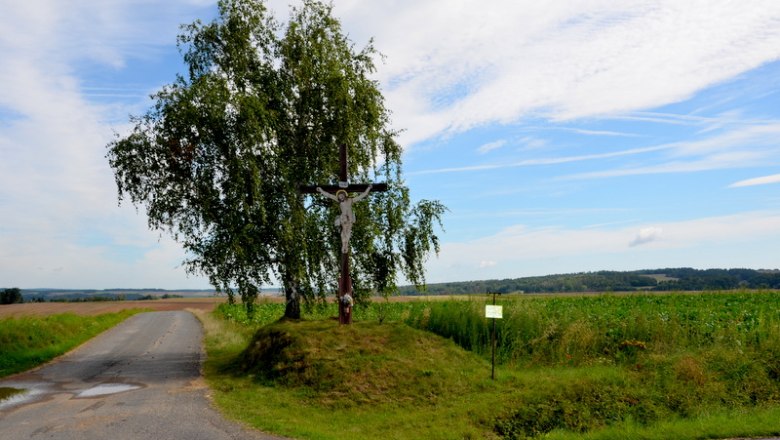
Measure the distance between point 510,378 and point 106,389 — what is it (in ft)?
41.6

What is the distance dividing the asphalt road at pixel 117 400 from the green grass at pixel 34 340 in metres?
0.91

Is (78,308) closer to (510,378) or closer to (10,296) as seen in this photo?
(10,296)

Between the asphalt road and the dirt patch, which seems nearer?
the asphalt road

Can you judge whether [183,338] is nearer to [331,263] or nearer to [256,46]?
[331,263]

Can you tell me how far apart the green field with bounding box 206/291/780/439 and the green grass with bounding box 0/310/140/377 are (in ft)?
27.3

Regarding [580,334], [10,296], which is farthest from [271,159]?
[10,296]

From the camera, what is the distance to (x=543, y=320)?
76.9ft

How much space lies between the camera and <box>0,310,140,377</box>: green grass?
2464cm

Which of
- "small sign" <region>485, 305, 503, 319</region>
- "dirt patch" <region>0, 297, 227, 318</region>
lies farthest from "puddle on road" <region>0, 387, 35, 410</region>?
"dirt patch" <region>0, 297, 227, 318</region>

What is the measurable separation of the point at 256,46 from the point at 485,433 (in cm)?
1955

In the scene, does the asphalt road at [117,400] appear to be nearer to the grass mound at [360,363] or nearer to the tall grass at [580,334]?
the grass mound at [360,363]

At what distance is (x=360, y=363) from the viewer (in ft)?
55.6

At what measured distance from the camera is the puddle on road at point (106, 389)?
17625mm

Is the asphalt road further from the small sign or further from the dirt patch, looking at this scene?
the dirt patch
